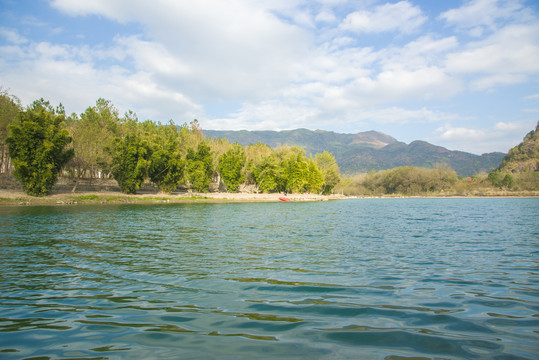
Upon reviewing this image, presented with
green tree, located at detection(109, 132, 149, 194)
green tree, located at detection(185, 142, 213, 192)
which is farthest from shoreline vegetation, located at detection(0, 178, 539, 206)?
green tree, located at detection(109, 132, 149, 194)

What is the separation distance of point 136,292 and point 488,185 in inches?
8790

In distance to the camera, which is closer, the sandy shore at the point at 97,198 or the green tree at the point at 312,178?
the sandy shore at the point at 97,198

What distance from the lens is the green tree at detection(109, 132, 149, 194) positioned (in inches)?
2586

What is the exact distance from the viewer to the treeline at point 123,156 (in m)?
51.7

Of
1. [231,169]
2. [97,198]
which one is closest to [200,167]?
[231,169]

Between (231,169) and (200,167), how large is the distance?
1107 cm

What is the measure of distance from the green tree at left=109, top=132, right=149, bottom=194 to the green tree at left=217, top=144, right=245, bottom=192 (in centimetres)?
2617

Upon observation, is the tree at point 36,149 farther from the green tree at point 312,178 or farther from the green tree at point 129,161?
the green tree at point 312,178

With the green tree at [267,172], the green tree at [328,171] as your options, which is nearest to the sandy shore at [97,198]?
the green tree at [267,172]

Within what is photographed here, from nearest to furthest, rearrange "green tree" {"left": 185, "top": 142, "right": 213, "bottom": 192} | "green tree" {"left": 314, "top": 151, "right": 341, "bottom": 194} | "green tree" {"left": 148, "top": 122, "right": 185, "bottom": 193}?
"green tree" {"left": 148, "top": 122, "right": 185, "bottom": 193} < "green tree" {"left": 185, "top": 142, "right": 213, "bottom": 192} < "green tree" {"left": 314, "top": 151, "right": 341, "bottom": 194}

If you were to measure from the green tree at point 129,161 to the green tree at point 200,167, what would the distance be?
1512 centimetres

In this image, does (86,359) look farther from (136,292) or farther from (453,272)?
(453,272)

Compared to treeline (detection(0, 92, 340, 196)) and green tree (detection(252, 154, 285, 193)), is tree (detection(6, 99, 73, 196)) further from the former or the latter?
green tree (detection(252, 154, 285, 193))

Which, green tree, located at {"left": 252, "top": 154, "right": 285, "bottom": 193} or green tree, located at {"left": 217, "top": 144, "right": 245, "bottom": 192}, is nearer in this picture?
green tree, located at {"left": 217, "top": 144, "right": 245, "bottom": 192}
